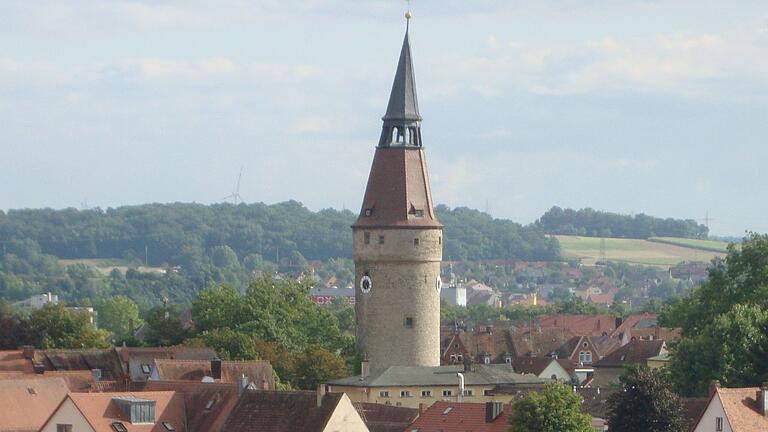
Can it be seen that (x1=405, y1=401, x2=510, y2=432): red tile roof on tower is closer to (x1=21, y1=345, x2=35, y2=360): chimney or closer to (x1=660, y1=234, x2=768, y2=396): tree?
(x1=660, y1=234, x2=768, y2=396): tree

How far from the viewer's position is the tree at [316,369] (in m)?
102

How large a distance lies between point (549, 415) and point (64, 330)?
1920 inches

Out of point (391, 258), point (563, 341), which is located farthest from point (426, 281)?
point (563, 341)

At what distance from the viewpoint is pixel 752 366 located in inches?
3248

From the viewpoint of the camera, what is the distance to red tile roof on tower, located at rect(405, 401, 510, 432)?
7806 cm

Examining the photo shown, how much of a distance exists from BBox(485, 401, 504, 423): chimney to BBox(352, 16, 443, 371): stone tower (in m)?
23.6

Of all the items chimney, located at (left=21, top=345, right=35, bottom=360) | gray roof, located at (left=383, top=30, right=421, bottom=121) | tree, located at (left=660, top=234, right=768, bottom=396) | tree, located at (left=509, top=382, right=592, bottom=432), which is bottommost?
tree, located at (left=509, top=382, right=592, bottom=432)

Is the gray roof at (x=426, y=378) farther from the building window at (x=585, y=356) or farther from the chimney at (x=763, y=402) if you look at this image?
the building window at (x=585, y=356)

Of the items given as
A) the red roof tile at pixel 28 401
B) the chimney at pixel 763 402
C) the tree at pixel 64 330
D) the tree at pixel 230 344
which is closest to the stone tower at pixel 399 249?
the tree at pixel 230 344

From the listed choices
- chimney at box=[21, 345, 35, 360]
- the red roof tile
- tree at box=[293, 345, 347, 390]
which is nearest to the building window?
tree at box=[293, 345, 347, 390]

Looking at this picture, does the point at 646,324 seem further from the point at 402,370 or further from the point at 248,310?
the point at 402,370

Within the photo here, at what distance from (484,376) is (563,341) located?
53342 millimetres

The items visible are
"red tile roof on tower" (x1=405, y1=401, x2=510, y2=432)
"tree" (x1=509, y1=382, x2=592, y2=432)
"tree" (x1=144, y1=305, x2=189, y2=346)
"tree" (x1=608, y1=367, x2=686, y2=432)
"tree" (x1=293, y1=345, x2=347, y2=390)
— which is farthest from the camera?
"tree" (x1=144, y1=305, x2=189, y2=346)

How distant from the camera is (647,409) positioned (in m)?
72.6
